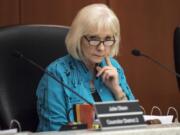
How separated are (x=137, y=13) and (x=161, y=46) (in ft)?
1.14

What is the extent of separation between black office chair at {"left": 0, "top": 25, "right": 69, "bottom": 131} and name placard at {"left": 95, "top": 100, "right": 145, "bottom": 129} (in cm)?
85

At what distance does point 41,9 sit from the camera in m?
3.87

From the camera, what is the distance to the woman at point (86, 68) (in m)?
2.07

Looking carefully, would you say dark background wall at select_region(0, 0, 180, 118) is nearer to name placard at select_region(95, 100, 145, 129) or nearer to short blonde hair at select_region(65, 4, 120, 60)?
short blonde hair at select_region(65, 4, 120, 60)

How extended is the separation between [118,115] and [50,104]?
84 cm

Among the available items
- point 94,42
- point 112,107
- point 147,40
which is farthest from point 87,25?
point 147,40

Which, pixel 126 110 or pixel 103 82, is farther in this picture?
pixel 103 82

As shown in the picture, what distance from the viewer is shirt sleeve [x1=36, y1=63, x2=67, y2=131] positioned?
2.01m

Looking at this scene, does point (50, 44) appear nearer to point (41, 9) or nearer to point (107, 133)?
point (107, 133)

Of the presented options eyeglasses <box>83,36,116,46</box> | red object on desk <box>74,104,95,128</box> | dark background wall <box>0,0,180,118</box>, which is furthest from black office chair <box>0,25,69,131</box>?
dark background wall <box>0,0,180,118</box>

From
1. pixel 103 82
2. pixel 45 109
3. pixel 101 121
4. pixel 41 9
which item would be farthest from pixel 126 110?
pixel 41 9

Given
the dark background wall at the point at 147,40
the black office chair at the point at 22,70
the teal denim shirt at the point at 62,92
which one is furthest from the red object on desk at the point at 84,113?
the dark background wall at the point at 147,40

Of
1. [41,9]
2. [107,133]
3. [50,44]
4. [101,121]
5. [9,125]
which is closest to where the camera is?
[107,133]

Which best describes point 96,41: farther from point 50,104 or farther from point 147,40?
point 147,40
